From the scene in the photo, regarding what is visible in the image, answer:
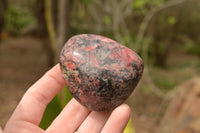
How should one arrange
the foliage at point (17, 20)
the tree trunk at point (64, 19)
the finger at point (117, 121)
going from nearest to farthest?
the finger at point (117, 121) → the tree trunk at point (64, 19) → the foliage at point (17, 20)

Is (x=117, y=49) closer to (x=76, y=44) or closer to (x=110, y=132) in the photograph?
(x=76, y=44)

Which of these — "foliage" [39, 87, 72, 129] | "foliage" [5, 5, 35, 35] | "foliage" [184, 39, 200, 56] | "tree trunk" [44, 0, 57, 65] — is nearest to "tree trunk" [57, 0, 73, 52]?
"tree trunk" [44, 0, 57, 65]

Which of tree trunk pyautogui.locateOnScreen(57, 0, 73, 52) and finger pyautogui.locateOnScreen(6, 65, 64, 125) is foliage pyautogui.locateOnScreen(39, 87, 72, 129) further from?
tree trunk pyautogui.locateOnScreen(57, 0, 73, 52)

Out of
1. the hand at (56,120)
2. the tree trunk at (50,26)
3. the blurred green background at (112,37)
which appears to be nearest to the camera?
the hand at (56,120)

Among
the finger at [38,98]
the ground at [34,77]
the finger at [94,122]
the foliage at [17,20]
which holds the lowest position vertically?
the foliage at [17,20]

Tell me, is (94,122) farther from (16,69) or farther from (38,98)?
(16,69)

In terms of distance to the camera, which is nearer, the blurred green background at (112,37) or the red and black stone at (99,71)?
the red and black stone at (99,71)

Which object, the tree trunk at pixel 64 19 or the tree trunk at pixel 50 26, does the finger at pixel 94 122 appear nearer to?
the tree trunk at pixel 64 19

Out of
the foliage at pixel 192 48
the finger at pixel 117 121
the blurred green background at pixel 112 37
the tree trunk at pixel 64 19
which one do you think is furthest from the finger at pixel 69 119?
the foliage at pixel 192 48

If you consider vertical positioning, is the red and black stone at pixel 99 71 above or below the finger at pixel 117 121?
above
